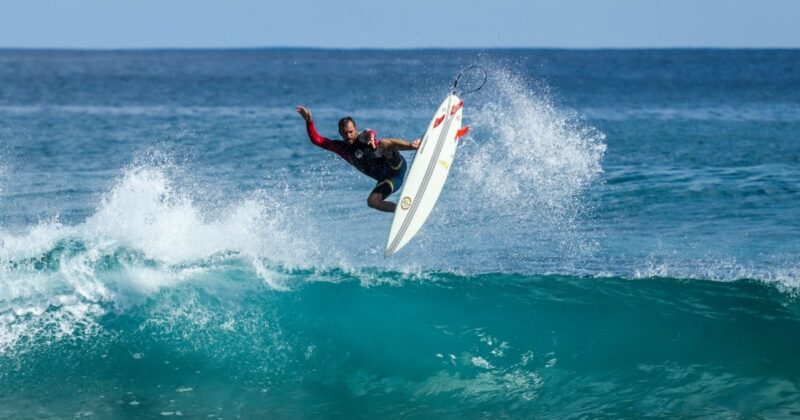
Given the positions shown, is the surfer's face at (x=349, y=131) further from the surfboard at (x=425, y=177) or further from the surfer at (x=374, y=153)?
the surfboard at (x=425, y=177)

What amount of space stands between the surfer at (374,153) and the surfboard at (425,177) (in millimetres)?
157

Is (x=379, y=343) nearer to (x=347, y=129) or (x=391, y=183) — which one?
(x=391, y=183)

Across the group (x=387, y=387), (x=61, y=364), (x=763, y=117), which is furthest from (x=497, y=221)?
(x=763, y=117)

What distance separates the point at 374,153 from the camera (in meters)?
10.2

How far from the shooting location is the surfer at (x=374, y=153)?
10.0 m

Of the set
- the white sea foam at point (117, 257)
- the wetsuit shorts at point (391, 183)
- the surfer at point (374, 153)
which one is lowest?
the white sea foam at point (117, 257)

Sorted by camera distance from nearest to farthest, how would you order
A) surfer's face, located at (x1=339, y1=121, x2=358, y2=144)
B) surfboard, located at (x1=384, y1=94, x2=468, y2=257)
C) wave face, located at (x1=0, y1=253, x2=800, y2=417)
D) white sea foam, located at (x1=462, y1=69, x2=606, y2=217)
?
wave face, located at (x1=0, y1=253, x2=800, y2=417) → surfer's face, located at (x1=339, y1=121, x2=358, y2=144) → surfboard, located at (x1=384, y1=94, x2=468, y2=257) → white sea foam, located at (x1=462, y1=69, x2=606, y2=217)

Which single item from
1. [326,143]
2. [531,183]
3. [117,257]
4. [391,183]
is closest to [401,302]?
[391,183]

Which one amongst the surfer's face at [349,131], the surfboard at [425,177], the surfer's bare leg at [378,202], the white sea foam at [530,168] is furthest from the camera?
the white sea foam at [530,168]

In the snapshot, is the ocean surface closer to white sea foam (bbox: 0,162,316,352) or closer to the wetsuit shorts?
white sea foam (bbox: 0,162,316,352)

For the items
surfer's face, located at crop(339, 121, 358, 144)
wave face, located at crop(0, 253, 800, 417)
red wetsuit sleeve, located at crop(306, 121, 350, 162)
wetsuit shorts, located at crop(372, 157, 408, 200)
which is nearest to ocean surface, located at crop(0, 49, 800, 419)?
wave face, located at crop(0, 253, 800, 417)

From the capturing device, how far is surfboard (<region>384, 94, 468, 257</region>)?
10109 millimetres

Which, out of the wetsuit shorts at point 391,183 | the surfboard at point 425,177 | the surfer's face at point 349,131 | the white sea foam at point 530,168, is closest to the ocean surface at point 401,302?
the white sea foam at point 530,168

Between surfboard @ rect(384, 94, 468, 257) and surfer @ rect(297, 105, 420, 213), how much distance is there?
0.51 ft
